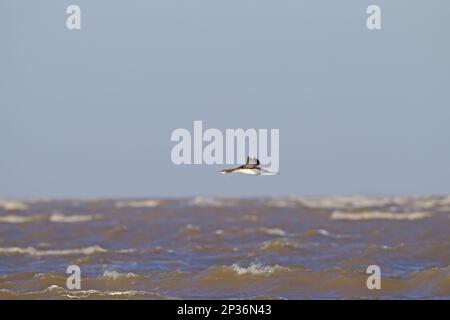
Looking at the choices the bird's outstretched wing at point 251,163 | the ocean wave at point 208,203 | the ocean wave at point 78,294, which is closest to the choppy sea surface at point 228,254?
the ocean wave at point 78,294

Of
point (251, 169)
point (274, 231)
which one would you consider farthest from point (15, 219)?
point (251, 169)

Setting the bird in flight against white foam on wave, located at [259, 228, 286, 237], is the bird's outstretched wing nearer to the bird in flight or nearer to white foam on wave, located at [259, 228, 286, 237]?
the bird in flight

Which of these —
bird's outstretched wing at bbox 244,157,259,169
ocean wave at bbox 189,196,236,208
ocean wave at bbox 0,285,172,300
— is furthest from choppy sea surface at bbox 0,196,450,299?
ocean wave at bbox 189,196,236,208

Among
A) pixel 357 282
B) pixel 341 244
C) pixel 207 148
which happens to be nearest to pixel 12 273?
pixel 207 148

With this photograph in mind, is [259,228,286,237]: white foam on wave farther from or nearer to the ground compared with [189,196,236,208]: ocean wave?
nearer to the ground

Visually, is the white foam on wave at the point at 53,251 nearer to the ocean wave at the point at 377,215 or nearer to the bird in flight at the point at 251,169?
the bird in flight at the point at 251,169

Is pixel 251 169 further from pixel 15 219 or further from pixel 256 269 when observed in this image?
pixel 15 219
